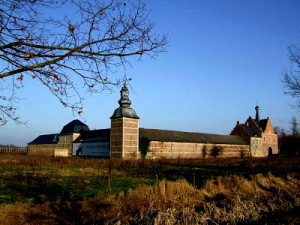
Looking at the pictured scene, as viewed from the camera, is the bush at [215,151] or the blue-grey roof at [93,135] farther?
the bush at [215,151]

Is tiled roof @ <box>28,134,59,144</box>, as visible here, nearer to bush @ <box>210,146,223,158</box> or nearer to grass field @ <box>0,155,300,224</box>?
bush @ <box>210,146,223,158</box>

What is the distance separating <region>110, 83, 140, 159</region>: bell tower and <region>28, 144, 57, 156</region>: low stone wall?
22.5 meters

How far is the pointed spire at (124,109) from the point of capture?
128 feet

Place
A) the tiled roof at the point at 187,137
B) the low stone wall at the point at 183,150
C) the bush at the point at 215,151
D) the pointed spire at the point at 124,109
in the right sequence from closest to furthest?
the pointed spire at the point at 124,109
the low stone wall at the point at 183,150
the tiled roof at the point at 187,137
the bush at the point at 215,151

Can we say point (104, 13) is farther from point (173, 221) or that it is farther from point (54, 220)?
point (54, 220)

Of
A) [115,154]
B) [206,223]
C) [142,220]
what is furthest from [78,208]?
[115,154]

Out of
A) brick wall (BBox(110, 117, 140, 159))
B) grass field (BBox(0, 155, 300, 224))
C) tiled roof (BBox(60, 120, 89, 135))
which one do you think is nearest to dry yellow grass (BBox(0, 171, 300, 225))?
grass field (BBox(0, 155, 300, 224))

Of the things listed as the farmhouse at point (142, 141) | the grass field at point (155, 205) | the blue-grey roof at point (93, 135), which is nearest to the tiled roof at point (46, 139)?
the farmhouse at point (142, 141)

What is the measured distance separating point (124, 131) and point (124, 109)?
3013 millimetres

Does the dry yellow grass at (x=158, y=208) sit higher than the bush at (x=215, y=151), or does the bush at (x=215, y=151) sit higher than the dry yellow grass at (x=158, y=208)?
the bush at (x=215, y=151)

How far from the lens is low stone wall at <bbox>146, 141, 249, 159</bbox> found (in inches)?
1580

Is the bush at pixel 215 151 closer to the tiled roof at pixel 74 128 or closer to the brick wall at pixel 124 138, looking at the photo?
the brick wall at pixel 124 138

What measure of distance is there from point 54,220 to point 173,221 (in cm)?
294

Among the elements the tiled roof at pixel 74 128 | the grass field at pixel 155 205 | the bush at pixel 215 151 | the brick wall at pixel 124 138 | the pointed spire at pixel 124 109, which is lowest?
the grass field at pixel 155 205
